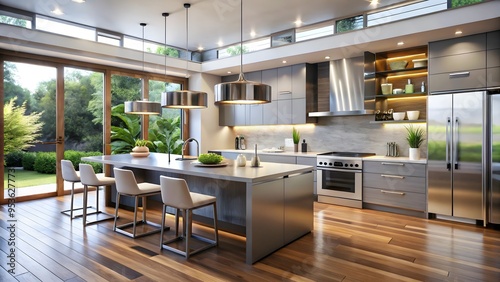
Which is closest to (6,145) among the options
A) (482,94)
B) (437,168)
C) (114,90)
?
(114,90)

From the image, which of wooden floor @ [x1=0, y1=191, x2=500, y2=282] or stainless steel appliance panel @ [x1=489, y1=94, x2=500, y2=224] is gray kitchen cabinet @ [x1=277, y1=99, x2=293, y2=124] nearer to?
wooden floor @ [x1=0, y1=191, x2=500, y2=282]

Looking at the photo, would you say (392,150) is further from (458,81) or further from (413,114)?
(458,81)

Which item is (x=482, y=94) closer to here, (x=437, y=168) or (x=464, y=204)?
(x=437, y=168)

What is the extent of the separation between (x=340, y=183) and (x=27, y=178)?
17.8 ft

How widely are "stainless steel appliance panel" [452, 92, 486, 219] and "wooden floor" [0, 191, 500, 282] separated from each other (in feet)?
0.98

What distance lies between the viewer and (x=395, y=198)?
→ 485cm

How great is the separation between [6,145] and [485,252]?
686 centimetres

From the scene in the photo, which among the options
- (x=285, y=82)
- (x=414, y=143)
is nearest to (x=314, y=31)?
(x=285, y=82)

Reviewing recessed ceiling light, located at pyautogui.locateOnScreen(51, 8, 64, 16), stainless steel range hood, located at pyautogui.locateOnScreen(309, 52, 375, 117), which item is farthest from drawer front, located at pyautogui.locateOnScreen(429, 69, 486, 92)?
recessed ceiling light, located at pyautogui.locateOnScreen(51, 8, 64, 16)

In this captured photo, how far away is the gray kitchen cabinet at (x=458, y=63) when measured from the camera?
4254 millimetres

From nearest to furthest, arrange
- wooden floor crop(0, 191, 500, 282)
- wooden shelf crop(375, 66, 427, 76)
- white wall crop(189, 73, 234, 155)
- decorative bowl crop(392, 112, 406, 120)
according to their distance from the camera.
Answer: wooden floor crop(0, 191, 500, 282) < wooden shelf crop(375, 66, 427, 76) < decorative bowl crop(392, 112, 406, 120) < white wall crop(189, 73, 234, 155)

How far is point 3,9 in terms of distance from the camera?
475 cm

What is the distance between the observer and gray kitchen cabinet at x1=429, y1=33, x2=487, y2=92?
14.0ft

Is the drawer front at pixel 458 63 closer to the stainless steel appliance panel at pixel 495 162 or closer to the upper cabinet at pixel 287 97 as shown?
the stainless steel appliance panel at pixel 495 162
